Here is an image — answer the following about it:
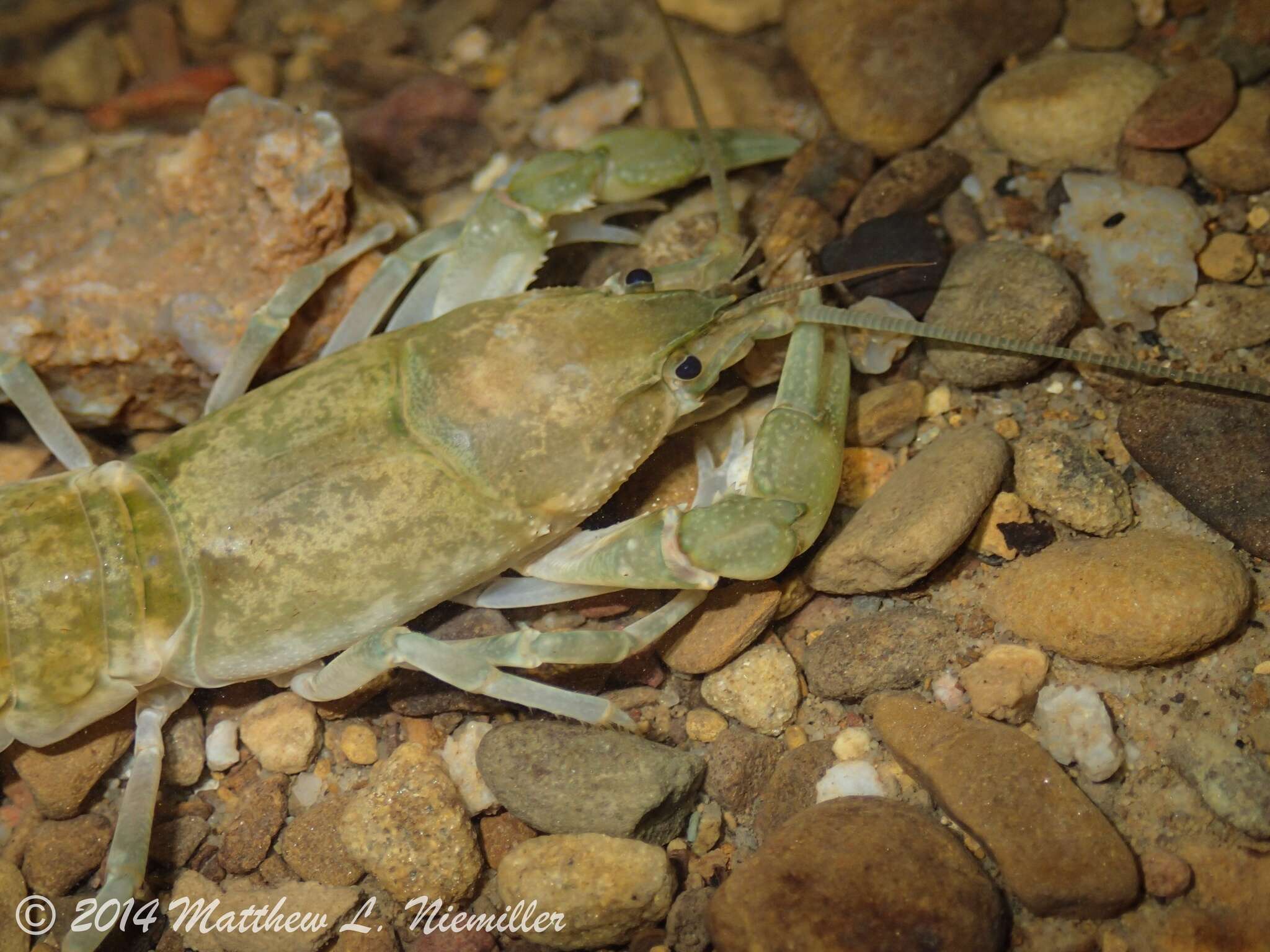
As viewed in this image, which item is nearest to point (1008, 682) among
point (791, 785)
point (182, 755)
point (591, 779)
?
point (791, 785)

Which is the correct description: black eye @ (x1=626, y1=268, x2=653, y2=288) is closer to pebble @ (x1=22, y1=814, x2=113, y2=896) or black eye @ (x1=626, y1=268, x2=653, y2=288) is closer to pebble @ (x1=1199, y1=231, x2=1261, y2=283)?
pebble @ (x1=1199, y1=231, x2=1261, y2=283)

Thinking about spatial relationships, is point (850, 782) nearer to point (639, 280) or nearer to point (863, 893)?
point (863, 893)

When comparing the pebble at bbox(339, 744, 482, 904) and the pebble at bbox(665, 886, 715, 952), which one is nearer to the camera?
the pebble at bbox(665, 886, 715, 952)

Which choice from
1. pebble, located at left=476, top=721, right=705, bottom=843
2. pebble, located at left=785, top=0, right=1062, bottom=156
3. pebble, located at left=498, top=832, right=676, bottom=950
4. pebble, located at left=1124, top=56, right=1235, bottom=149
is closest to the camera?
pebble, located at left=498, top=832, right=676, bottom=950

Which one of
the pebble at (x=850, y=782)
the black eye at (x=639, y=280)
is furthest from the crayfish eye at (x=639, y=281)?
the pebble at (x=850, y=782)

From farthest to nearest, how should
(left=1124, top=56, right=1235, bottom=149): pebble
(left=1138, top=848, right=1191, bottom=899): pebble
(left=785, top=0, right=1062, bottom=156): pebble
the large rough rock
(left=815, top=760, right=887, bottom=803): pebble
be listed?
(left=785, top=0, right=1062, bottom=156): pebble
(left=1124, top=56, right=1235, bottom=149): pebble
the large rough rock
(left=815, top=760, right=887, bottom=803): pebble
(left=1138, top=848, right=1191, bottom=899): pebble

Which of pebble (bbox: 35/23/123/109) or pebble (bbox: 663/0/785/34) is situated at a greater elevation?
pebble (bbox: 35/23/123/109)

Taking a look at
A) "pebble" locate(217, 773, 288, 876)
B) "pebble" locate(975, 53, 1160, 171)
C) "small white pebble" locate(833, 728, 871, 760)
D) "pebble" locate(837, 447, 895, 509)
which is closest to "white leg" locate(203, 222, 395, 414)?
"pebble" locate(217, 773, 288, 876)

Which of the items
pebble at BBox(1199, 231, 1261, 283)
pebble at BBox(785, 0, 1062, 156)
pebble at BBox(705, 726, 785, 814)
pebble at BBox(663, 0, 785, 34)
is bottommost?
pebble at BBox(705, 726, 785, 814)
